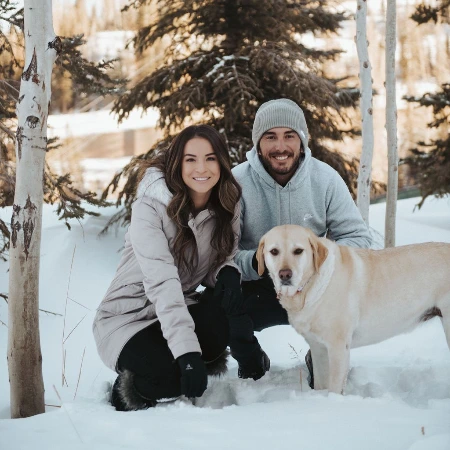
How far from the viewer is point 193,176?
300 cm

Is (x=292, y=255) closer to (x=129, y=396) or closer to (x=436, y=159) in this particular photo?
(x=129, y=396)

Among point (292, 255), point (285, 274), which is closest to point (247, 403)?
point (285, 274)

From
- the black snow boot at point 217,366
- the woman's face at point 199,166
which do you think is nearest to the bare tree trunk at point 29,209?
the woman's face at point 199,166

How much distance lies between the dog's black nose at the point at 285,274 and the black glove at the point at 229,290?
0.29 metres

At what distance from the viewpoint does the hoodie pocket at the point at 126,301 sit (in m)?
3.12

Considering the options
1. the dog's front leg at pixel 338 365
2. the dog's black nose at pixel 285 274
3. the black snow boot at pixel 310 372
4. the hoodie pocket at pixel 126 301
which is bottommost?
the black snow boot at pixel 310 372

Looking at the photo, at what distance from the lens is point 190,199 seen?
122 inches

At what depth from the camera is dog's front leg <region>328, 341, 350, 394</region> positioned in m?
2.93

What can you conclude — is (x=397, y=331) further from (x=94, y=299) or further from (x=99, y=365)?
(x=94, y=299)

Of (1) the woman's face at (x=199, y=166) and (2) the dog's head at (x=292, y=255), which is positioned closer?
(2) the dog's head at (x=292, y=255)

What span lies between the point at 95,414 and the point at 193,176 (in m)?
1.37

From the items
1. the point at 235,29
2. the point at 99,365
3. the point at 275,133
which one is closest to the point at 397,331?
the point at 275,133

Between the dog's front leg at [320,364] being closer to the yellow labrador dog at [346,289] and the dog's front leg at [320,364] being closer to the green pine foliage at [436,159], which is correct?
the yellow labrador dog at [346,289]

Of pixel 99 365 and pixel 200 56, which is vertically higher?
pixel 200 56
